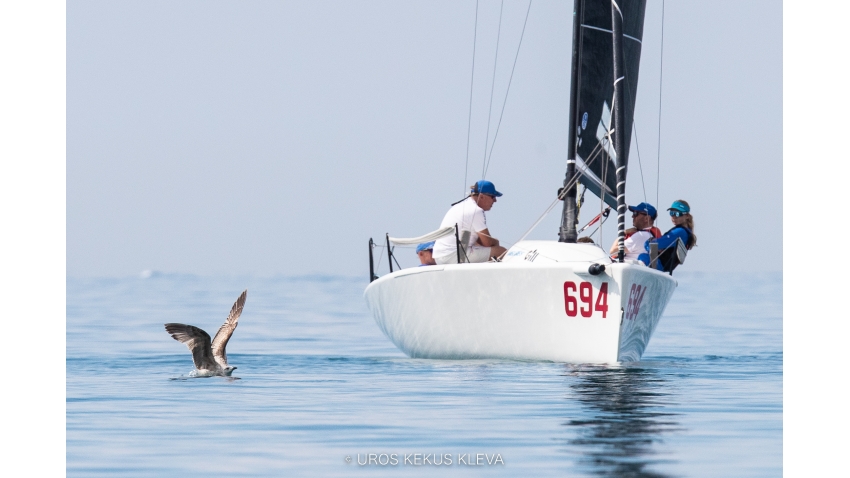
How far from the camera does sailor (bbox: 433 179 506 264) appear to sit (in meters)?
13.8

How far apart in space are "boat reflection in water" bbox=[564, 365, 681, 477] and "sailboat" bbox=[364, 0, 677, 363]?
458 millimetres

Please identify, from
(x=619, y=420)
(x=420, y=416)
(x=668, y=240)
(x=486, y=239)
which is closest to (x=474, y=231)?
(x=486, y=239)

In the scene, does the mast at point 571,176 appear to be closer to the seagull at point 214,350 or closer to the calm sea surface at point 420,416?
the calm sea surface at point 420,416

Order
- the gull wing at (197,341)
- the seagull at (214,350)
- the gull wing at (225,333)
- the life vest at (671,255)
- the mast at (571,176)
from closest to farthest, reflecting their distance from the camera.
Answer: the gull wing at (197,341) < the seagull at (214,350) < the gull wing at (225,333) < the life vest at (671,255) < the mast at (571,176)

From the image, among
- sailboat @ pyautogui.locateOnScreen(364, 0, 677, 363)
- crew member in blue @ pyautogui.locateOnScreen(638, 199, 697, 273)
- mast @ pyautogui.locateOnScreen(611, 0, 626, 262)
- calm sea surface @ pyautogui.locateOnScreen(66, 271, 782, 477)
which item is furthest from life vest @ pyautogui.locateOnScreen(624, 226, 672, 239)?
calm sea surface @ pyautogui.locateOnScreen(66, 271, 782, 477)

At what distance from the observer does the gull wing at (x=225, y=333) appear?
12055mm

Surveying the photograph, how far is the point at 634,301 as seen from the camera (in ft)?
41.9

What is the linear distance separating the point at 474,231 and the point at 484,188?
0.45 metres

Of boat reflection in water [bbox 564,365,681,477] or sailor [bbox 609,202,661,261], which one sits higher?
sailor [bbox 609,202,661,261]

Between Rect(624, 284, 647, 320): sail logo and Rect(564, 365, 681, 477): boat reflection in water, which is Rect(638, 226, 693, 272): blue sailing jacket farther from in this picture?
Rect(564, 365, 681, 477): boat reflection in water

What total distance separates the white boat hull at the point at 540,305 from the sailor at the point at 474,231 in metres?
0.49

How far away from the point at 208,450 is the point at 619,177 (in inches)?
248

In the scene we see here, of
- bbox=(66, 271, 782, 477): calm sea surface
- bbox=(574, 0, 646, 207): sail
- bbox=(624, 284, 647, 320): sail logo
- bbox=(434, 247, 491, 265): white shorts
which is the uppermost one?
bbox=(574, 0, 646, 207): sail

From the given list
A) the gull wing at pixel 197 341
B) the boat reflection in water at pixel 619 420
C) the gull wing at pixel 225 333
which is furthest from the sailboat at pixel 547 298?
the gull wing at pixel 197 341
